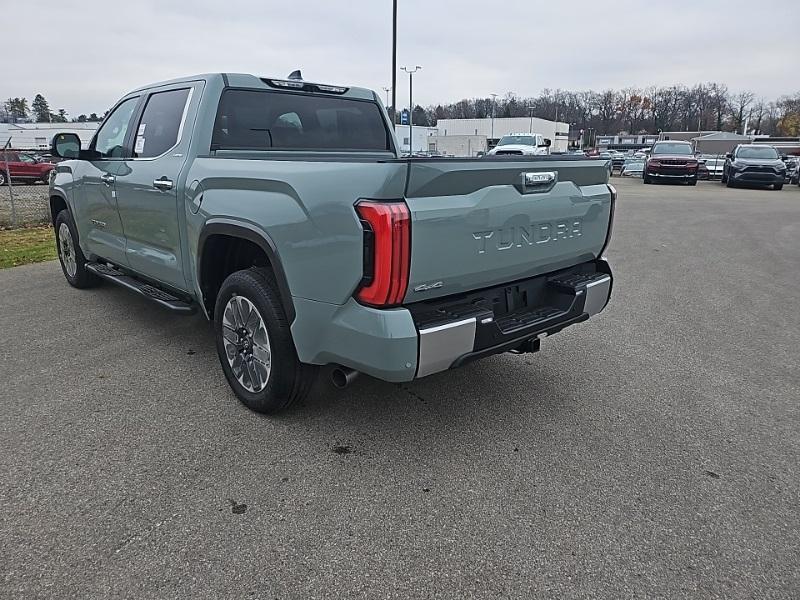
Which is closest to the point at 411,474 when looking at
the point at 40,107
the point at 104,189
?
the point at 104,189

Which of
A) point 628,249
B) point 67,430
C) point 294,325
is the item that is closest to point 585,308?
point 294,325

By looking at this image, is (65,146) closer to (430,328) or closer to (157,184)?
(157,184)

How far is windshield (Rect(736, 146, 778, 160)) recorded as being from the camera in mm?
23797

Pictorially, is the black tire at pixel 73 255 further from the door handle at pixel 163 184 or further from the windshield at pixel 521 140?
the windshield at pixel 521 140

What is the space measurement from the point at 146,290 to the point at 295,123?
1680 mm

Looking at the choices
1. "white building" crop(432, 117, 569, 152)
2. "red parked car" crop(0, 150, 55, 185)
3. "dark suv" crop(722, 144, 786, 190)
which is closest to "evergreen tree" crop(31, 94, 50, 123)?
"white building" crop(432, 117, 569, 152)

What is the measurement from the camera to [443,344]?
107 inches

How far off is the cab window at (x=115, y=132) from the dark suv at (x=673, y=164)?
23350 millimetres

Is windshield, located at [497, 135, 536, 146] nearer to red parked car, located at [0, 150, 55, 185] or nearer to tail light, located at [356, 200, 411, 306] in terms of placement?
red parked car, located at [0, 150, 55, 185]

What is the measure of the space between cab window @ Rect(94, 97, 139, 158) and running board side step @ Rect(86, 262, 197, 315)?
988mm

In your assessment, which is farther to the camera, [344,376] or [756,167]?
[756,167]

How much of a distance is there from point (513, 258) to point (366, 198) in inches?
36.7

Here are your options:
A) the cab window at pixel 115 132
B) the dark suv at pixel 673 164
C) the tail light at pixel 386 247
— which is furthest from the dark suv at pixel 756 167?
the tail light at pixel 386 247

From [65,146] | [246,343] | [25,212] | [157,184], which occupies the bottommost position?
[25,212]
